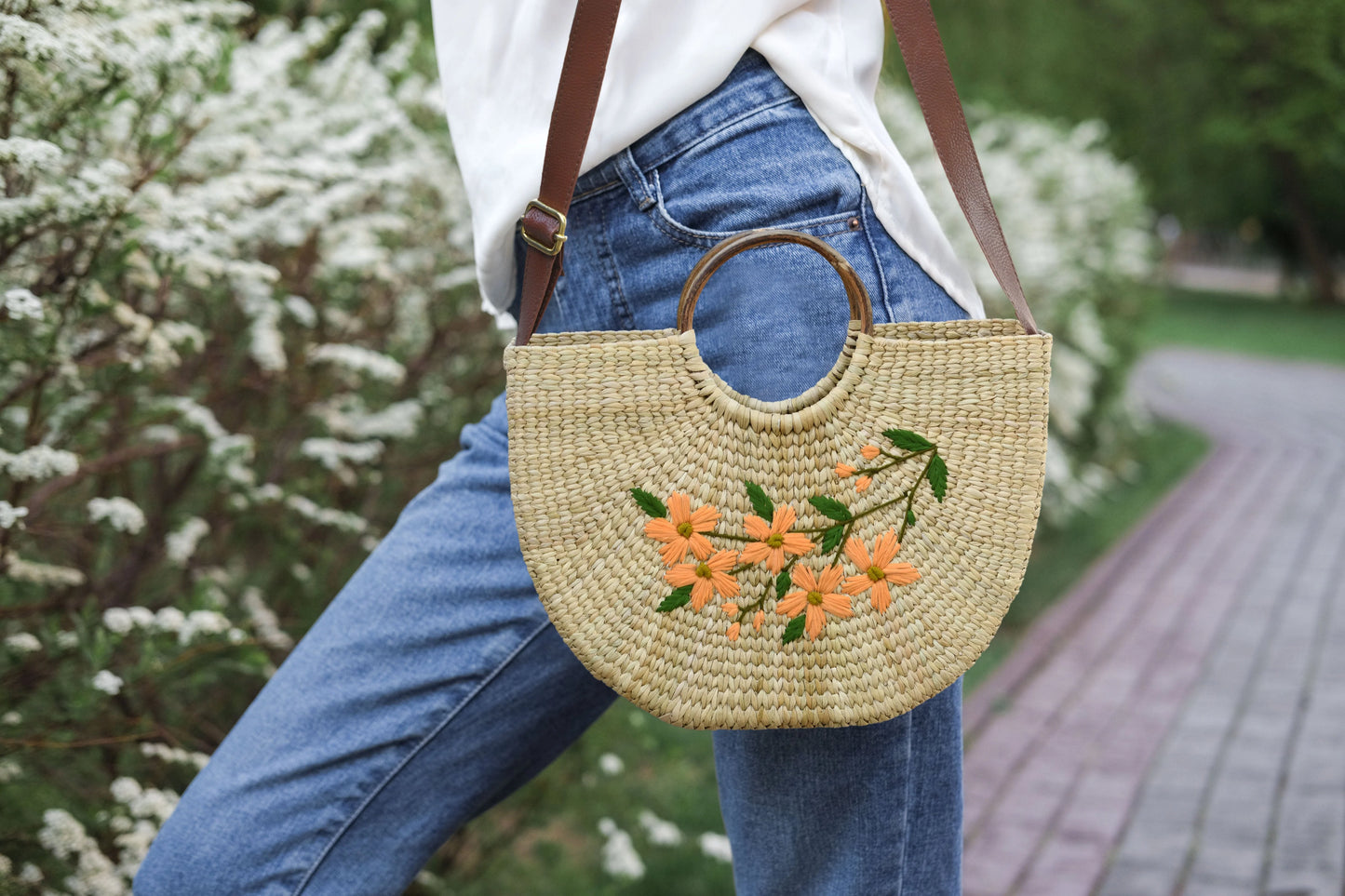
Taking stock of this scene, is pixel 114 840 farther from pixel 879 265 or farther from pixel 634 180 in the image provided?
pixel 879 265

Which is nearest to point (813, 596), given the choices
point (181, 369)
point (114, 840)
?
point (114, 840)

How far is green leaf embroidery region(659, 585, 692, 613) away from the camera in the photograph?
1.07 metres

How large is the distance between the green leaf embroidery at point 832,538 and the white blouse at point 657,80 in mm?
290

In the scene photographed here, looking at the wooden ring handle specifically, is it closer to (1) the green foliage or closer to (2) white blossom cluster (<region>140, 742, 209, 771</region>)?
(1) the green foliage

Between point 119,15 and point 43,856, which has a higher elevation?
point 119,15

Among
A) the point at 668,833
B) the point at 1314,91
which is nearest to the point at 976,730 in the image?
the point at 668,833

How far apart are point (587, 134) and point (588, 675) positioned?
0.59m

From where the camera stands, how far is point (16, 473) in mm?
1587

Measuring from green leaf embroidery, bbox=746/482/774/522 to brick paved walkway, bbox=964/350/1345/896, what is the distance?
2.09 metres

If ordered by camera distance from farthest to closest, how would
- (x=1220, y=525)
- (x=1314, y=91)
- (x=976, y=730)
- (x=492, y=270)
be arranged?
(x=1314, y=91)
(x=1220, y=525)
(x=976, y=730)
(x=492, y=270)

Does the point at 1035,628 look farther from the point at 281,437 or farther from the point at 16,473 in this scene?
the point at 16,473

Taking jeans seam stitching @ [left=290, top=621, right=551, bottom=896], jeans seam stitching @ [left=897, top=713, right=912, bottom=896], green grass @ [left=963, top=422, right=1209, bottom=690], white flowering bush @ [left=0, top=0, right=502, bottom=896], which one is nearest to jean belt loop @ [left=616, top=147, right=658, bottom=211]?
jeans seam stitching @ [left=290, top=621, right=551, bottom=896]

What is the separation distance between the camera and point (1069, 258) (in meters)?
6.29

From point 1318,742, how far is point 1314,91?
2075 cm
